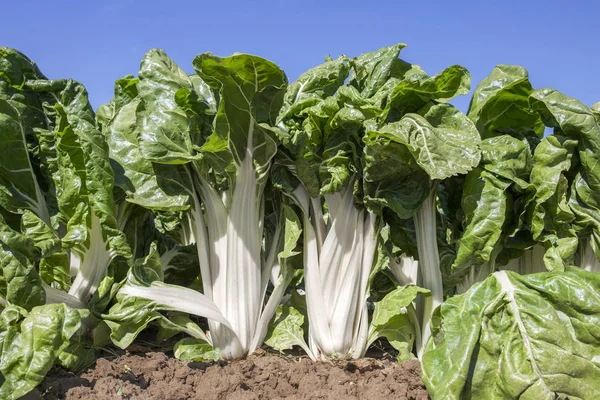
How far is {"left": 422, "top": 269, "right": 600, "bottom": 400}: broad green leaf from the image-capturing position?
343 centimetres

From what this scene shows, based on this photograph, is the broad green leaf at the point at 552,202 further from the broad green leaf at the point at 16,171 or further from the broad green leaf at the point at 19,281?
the broad green leaf at the point at 16,171

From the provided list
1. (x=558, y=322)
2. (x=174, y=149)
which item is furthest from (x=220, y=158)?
(x=558, y=322)

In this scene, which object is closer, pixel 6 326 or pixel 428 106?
pixel 6 326

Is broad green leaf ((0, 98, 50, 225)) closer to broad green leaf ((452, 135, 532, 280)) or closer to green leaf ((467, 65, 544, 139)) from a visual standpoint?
broad green leaf ((452, 135, 532, 280))

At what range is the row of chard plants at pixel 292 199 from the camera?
406cm

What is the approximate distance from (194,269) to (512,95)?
310cm

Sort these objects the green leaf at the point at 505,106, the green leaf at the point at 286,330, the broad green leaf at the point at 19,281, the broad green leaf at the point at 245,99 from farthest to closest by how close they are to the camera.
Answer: the green leaf at the point at 286,330, the green leaf at the point at 505,106, the broad green leaf at the point at 245,99, the broad green leaf at the point at 19,281

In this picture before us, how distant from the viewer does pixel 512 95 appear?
14.4ft

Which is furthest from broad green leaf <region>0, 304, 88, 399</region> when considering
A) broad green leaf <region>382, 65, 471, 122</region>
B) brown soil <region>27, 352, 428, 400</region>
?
broad green leaf <region>382, 65, 471, 122</region>

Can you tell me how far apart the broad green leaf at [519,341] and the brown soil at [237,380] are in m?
0.45

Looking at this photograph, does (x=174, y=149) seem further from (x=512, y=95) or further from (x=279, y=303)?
(x=512, y=95)

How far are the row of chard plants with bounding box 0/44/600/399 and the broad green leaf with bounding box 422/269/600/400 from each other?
0.13 ft

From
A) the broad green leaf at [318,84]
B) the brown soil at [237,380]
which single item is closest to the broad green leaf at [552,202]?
the brown soil at [237,380]

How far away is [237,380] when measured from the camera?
3953 mm
